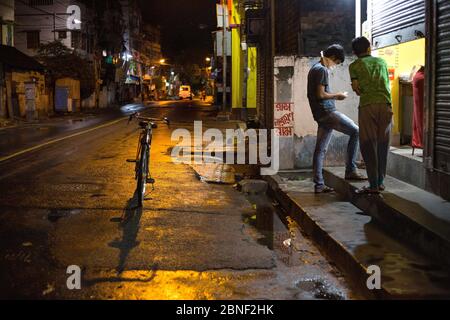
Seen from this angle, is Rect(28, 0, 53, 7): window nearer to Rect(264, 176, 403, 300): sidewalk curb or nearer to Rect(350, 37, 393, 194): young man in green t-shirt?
Rect(264, 176, 403, 300): sidewalk curb

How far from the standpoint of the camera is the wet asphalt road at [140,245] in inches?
182

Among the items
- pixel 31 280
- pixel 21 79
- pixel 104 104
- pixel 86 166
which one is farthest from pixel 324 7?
pixel 104 104

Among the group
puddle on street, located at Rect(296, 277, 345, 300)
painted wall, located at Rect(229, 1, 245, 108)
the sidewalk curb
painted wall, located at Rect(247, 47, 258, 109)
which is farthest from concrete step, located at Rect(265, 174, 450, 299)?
painted wall, located at Rect(229, 1, 245, 108)

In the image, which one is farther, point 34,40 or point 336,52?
point 34,40

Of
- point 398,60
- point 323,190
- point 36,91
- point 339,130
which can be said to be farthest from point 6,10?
point 339,130

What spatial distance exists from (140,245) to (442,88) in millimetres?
3922

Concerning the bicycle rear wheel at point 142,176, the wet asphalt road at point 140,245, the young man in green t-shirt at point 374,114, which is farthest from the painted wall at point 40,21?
the young man in green t-shirt at point 374,114

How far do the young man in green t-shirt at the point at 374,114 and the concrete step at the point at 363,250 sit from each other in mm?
650

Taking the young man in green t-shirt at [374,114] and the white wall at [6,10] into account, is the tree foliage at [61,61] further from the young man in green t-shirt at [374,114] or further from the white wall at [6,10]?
the young man in green t-shirt at [374,114]

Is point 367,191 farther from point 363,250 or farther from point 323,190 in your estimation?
point 363,250

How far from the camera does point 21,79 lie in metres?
33.0

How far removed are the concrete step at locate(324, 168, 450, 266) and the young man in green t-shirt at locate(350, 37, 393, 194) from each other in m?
0.29

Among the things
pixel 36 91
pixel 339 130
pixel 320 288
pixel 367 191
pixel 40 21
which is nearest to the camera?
pixel 320 288

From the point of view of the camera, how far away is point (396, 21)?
7.91 metres
